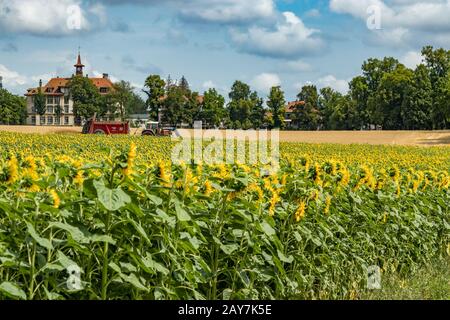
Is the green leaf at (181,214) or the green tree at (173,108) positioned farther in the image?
the green tree at (173,108)

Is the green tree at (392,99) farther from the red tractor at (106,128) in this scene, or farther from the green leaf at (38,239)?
the green leaf at (38,239)

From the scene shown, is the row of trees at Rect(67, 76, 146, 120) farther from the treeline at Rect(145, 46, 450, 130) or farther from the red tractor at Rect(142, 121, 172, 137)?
the red tractor at Rect(142, 121, 172, 137)

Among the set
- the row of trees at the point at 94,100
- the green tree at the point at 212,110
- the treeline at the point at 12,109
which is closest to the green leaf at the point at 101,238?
the green tree at the point at 212,110

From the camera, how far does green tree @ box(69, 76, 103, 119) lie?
109 metres

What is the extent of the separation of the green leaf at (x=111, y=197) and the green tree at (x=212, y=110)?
93717 mm

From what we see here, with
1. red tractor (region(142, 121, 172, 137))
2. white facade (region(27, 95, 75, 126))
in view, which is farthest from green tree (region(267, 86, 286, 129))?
white facade (region(27, 95, 75, 126))

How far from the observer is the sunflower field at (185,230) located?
434cm

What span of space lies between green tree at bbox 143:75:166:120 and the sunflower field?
264ft

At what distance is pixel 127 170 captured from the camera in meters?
4.39

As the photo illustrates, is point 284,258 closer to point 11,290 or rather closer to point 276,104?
point 11,290

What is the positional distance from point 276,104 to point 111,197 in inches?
3830

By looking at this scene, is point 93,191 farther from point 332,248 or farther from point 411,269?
point 411,269

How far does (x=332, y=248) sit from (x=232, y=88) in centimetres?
10499
